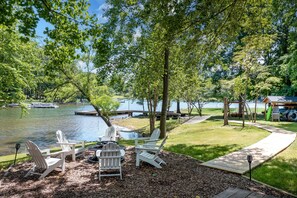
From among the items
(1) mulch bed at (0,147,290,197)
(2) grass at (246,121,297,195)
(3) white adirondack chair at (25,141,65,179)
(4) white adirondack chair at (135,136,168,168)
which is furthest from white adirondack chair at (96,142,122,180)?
(2) grass at (246,121,297,195)

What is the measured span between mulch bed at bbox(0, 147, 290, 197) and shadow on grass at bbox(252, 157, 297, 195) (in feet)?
1.38

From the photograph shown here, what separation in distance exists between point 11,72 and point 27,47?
6.41 ft

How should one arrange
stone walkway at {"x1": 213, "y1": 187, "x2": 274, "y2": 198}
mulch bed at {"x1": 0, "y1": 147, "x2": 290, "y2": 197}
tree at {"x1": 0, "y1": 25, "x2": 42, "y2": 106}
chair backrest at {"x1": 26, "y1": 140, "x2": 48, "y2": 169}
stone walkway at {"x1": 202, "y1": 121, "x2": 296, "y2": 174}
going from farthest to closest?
1. tree at {"x1": 0, "y1": 25, "x2": 42, "y2": 106}
2. stone walkway at {"x1": 202, "y1": 121, "x2": 296, "y2": 174}
3. chair backrest at {"x1": 26, "y1": 140, "x2": 48, "y2": 169}
4. mulch bed at {"x1": 0, "y1": 147, "x2": 290, "y2": 197}
5. stone walkway at {"x1": 213, "y1": 187, "x2": 274, "y2": 198}

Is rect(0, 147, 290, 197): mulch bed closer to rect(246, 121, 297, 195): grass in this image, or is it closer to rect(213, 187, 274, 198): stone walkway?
rect(246, 121, 297, 195): grass

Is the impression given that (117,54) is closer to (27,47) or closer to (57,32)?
(27,47)

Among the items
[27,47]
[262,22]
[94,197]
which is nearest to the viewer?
[94,197]

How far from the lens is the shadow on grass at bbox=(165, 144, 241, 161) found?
25.2 ft

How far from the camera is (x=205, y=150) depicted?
8.62 m

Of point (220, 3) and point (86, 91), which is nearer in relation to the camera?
point (220, 3)

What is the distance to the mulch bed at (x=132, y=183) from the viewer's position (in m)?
4.73

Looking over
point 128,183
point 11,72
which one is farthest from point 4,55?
point 128,183

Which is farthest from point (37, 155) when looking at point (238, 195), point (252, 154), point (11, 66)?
point (252, 154)

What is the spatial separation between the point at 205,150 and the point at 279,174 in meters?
3.06

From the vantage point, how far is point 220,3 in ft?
21.7
